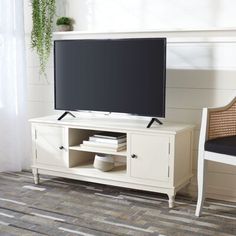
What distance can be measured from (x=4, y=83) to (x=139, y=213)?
1722 mm

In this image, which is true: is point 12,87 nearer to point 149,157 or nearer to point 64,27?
point 64,27

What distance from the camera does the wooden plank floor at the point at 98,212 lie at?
101 inches

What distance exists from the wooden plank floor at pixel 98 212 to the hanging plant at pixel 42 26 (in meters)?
1.15

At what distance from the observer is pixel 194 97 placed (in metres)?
3.20

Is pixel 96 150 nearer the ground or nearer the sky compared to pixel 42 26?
nearer the ground

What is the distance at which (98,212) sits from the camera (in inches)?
112

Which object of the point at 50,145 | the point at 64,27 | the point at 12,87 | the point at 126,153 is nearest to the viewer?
the point at 126,153

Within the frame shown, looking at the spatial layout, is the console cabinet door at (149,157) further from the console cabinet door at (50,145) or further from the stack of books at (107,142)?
the console cabinet door at (50,145)

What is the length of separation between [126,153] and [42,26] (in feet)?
4.60

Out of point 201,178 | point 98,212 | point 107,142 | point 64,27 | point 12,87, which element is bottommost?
point 98,212

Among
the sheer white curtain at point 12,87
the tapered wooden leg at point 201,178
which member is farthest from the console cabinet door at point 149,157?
the sheer white curtain at point 12,87

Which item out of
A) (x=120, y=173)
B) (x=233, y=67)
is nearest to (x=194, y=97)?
(x=233, y=67)

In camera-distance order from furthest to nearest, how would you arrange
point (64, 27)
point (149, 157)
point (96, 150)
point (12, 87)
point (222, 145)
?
point (12, 87)
point (64, 27)
point (96, 150)
point (149, 157)
point (222, 145)

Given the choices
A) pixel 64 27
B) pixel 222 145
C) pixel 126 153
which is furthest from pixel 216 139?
pixel 64 27
